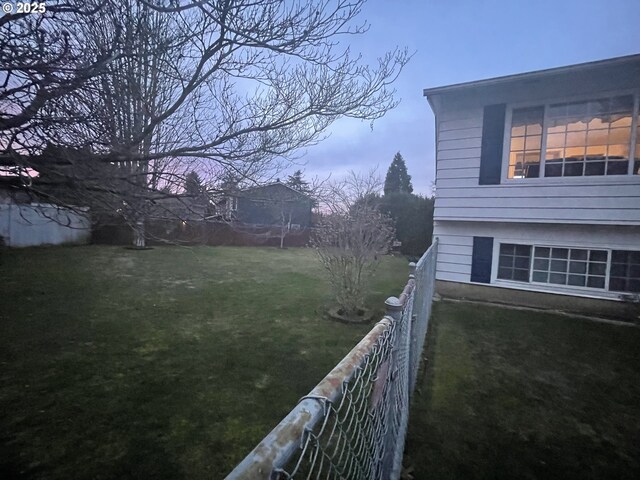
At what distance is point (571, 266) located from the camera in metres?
6.51

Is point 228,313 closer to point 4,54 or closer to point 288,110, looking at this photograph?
point 288,110

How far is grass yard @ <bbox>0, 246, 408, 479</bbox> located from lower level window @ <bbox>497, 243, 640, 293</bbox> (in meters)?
3.08

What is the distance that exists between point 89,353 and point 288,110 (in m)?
4.44

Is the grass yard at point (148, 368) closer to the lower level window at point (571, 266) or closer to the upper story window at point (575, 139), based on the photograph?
the lower level window at point (571, 266)

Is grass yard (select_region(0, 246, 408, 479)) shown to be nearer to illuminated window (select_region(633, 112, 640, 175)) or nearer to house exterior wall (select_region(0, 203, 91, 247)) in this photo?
house exterior wall (select_region(0, 203, 91, 247))

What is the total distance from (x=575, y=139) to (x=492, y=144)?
1.52 metres

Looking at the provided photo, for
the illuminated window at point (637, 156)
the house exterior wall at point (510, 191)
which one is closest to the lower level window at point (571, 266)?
the house exterior wall at point (510, 191)

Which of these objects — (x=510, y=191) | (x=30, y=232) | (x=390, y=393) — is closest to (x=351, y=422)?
(x=390, y=393)

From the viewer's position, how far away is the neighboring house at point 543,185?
589 cm

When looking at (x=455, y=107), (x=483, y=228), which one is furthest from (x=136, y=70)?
(x=483, y=228)

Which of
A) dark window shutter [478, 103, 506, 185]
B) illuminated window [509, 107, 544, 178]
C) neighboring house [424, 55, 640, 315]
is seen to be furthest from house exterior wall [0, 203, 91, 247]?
illuminated window [509, 107, 544, 178]

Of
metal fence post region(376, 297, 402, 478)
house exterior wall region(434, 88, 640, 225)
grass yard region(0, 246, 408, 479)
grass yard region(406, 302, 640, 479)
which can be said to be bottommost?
grass yard region(0, 246, 408, 479)

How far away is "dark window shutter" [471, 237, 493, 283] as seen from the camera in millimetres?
7109

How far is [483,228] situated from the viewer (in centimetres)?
717
